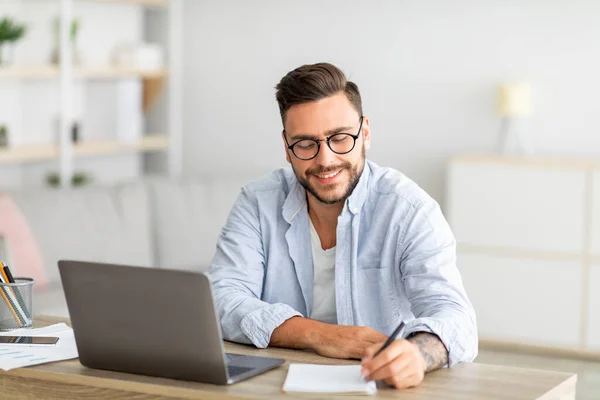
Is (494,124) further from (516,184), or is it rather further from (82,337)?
(82,337)

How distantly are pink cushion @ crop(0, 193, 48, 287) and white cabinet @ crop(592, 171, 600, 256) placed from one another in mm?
2876

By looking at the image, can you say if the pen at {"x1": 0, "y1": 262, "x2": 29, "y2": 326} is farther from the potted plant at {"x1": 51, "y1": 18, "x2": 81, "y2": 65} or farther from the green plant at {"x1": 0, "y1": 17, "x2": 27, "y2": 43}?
the potted plant at {"x1": 51, "y1": 18, "x2": 81, "y2": 65}

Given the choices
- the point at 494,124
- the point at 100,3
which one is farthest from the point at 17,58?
the point at 494,124

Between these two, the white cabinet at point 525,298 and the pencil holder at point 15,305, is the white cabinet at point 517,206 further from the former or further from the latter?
the pencil holder at point 15,305

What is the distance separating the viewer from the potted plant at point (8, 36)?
5.42m

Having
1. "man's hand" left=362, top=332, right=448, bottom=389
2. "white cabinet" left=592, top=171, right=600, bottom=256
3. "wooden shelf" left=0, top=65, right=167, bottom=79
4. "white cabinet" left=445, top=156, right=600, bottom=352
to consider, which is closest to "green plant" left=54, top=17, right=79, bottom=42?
"wooden shelf" left=0, top=65, right=167, bottom=79

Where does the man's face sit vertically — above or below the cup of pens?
above

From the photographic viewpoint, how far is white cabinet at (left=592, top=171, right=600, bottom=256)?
Answer: 5.60m

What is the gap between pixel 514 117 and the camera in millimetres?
6172

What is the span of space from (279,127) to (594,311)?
2393 millimetres

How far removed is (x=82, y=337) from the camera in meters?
2.21

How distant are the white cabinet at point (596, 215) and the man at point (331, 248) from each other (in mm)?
3045

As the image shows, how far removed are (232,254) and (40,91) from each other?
3.70 metres

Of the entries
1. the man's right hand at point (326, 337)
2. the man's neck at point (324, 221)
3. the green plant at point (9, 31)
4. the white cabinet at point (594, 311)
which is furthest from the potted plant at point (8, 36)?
the man's right hand at point (326, 337)
